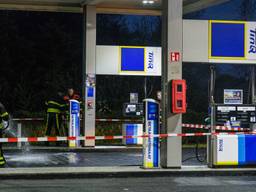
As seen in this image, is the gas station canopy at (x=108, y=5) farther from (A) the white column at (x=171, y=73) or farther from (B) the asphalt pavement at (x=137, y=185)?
(B) the asphalt pavement at (x=137, y=185)

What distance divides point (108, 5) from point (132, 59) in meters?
2.03

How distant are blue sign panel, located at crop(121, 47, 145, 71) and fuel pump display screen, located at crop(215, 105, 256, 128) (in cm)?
687

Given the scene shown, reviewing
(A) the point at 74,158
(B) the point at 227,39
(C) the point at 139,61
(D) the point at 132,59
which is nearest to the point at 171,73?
(B) the point at 227,39

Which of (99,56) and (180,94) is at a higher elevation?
(99,56)

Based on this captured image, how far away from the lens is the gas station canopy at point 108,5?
1994 cm

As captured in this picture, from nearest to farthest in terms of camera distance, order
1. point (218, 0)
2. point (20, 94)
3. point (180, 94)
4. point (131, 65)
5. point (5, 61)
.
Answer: point (180, 94)
point (218, 0)
point (131, 65)
point (20, 94)
point (5, 61)

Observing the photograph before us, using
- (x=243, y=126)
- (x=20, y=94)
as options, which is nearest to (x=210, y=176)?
(x=243, y=126)

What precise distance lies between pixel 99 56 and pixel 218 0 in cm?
433

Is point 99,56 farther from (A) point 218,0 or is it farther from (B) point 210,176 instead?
(B) point 210,176

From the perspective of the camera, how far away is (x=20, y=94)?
108 ft

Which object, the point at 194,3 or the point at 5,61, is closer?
the point at 194,3

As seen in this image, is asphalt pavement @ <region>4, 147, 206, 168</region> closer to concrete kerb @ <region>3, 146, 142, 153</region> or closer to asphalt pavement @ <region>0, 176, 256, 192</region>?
concrete kerb @ <region>3, 146, 142, 153</region>

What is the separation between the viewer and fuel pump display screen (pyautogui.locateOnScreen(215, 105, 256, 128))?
1401 cm

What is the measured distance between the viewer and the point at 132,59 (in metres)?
20.5
